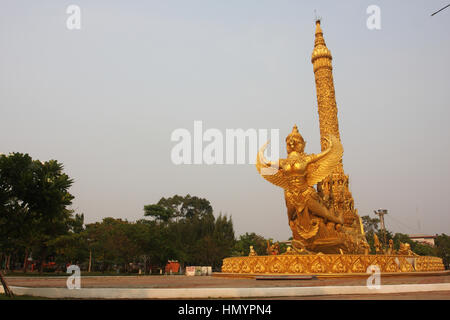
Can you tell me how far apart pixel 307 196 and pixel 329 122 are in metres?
7.66

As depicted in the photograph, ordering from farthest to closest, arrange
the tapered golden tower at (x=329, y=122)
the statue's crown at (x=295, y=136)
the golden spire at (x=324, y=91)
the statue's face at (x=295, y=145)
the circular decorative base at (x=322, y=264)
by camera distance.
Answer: the golden spire at (x=324, y=91) → the tapered golden tower at (x=329, y=122) → the statue's crown at (x=295, y=136) → the statue's face at (x=295, y=145) → the circular decorative base at (x=322, y=264)

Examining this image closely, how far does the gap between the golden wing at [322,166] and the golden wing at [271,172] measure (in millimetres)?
1144

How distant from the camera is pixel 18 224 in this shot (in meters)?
9.61

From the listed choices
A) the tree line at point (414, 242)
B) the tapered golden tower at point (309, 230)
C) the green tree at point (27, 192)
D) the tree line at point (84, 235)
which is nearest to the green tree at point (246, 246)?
the tree line at point (84, 235)

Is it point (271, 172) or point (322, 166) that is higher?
point (322, 166)

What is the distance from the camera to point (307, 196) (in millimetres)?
15227

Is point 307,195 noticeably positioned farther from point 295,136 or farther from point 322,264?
point 322,264

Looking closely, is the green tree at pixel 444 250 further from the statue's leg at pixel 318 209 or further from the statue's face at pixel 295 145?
the statue's face at pixel 295 145

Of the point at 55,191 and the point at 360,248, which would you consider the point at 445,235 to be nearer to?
the point at 360,248

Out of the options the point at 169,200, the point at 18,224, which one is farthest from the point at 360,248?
the point at 169,200

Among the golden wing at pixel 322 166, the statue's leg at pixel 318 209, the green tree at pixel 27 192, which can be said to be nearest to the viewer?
the green tree at pixel 27 192

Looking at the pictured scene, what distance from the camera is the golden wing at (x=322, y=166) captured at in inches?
614

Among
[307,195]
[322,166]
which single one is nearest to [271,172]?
[307,195]
